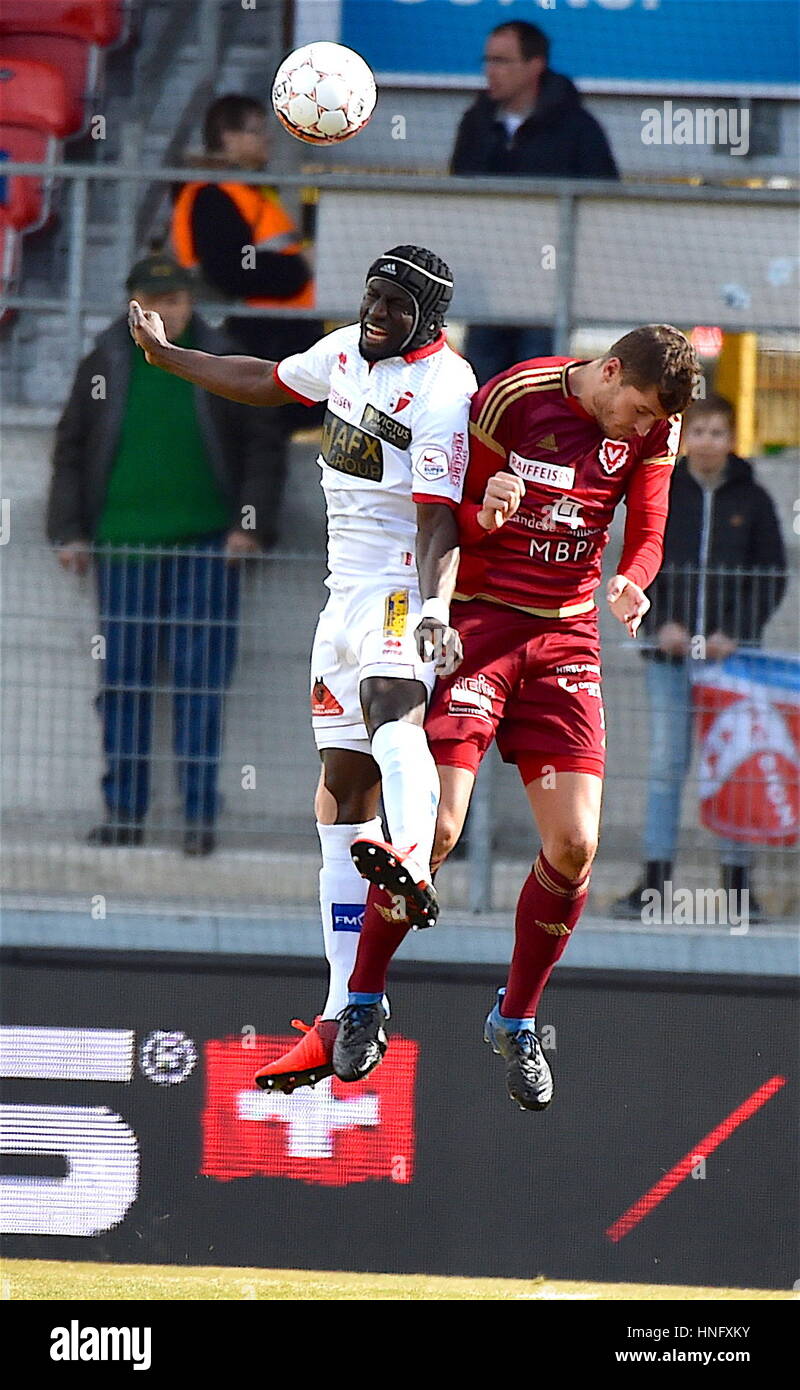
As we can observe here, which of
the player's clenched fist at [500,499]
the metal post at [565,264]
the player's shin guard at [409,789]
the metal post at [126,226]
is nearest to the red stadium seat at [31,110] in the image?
the metal post at [126,226]

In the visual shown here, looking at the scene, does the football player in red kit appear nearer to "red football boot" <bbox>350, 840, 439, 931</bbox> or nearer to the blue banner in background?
"red football boot" <bbox>350, 840, 439, 931</bbox>

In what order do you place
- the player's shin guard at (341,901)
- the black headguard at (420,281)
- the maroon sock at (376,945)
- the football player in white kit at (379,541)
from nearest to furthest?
1. the football player in white kit at (379,541)
2. the black headguard at (420,281)
3. the maroon sock at (376,945)
4. the player's shin guard at (341,901)

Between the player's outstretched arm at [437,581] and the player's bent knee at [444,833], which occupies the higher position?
the player's outstretched arm at [437,581]

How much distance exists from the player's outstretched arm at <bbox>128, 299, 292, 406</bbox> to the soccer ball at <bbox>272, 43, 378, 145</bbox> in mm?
758

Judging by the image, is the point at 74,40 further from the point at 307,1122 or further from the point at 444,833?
the point at 444,833

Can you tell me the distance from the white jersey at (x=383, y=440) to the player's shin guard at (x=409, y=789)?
0.58m

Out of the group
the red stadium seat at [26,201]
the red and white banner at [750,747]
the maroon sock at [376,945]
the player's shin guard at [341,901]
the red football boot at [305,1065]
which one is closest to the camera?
the maroon sock at [376,945]

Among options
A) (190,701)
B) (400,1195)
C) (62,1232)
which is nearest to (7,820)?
(190,701)

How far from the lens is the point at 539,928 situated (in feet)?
21.2

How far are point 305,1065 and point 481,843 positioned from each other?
1899 millimetres

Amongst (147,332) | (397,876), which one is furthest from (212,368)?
(397,876)

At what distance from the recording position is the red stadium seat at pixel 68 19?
1069 cm

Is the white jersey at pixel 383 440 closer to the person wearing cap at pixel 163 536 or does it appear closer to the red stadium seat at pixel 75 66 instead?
the person wearing cap at pixel 163 536

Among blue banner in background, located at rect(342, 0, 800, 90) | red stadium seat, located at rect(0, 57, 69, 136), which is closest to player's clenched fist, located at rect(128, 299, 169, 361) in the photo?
blue banner in background, located at rect(342, 0, 800, 90)
